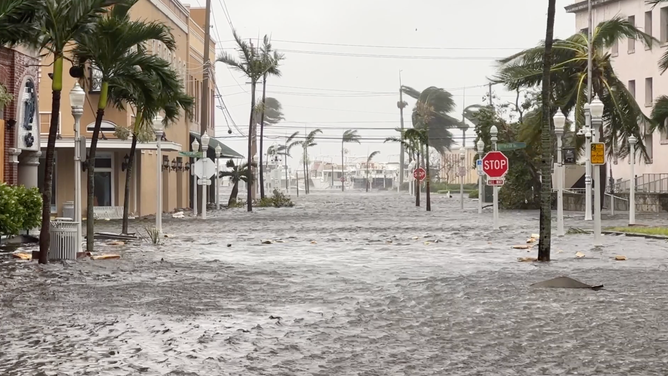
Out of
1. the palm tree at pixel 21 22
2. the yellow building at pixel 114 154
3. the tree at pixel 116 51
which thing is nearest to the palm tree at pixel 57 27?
the palm tree at pixel 21 22

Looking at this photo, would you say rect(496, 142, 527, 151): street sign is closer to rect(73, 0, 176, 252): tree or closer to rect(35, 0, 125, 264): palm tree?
rect(73, 0, 176, 252): tree

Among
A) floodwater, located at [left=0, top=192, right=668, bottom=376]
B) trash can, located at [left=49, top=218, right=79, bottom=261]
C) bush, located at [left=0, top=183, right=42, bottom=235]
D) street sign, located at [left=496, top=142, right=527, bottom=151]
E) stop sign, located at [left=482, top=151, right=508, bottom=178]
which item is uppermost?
street sign, located at [left=496, top=142, right=527, bottom=151]

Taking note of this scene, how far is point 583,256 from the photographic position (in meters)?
23.2

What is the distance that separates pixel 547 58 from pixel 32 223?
13.1 meters

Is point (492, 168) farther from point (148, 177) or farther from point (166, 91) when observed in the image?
point (148, 177)

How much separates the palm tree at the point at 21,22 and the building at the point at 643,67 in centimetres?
4844

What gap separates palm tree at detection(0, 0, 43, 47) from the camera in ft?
66.9

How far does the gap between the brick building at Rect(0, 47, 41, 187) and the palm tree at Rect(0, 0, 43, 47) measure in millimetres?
8509

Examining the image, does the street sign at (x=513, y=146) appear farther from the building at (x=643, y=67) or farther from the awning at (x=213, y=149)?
the building at (x=643, y=67)

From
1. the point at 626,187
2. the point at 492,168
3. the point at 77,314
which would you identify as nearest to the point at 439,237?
the point at 492,168

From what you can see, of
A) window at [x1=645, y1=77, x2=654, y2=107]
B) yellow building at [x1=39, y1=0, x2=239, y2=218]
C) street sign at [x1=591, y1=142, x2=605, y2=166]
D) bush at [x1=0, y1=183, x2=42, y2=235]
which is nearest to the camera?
bush at [x1=0, y1=183, x2=42, y2=235]

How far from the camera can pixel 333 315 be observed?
1332 centimetres

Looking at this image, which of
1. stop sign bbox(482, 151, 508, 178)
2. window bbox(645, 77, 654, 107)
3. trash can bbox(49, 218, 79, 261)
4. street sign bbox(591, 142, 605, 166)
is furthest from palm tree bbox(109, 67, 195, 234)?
window bbox(645, 77, 654, 107)

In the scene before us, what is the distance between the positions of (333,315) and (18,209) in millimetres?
14958
